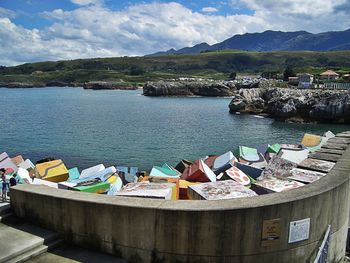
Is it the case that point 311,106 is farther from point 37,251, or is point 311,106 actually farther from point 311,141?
point 37,251

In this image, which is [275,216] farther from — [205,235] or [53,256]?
[53,256]

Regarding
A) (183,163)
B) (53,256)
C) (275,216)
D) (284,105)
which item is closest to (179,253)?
(275,216)

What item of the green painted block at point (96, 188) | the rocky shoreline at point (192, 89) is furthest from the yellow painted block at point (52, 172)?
the rocky shoreline at point (192, 89)

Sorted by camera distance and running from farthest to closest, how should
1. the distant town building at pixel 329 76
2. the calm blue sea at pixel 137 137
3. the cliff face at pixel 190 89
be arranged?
the cliff face at pixel 190 89 → the distant town building at pixel 329 76 → the calm blue sea at pixel 137 137

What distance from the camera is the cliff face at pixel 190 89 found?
5536 inches

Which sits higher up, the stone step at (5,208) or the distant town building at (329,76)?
the distant town building at (329,76)

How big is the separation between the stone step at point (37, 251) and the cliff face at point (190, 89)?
444 ft

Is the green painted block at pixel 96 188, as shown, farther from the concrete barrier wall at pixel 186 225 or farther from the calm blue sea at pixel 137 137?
the calm blue sea at pixel 137 137

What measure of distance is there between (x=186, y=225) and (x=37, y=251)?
285 cm

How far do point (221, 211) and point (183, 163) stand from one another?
16721mm

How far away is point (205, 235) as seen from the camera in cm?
654

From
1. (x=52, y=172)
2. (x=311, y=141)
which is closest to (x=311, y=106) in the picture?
(x=311, y=141)

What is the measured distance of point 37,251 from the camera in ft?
22.1

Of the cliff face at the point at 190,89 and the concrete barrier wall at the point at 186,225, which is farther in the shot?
the cliff face at the point at 190,89
